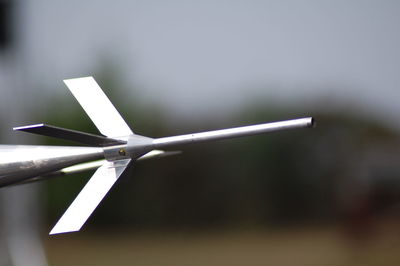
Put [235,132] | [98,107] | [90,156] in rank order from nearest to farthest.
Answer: [235,132], [90,156], [98,107]

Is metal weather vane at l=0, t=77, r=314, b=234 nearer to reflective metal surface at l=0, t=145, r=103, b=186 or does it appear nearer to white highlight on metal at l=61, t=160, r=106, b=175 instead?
reflective metal surface at l=0, t=145, r=103, b=186

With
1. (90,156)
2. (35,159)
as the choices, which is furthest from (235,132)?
(35,159)

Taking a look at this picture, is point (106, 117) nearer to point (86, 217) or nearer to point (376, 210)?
point (86, 217)

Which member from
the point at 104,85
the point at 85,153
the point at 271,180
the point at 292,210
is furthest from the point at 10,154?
the point at 104,85

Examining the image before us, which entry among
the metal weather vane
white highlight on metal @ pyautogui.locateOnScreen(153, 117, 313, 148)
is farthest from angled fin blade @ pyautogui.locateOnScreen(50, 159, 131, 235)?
white highlight on metal @ pyautogui.locateOnScreen(153, 117, 313, 148)

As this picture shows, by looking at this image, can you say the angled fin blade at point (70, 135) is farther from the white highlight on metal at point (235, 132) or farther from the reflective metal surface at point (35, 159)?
the white highlight on metal at point (235, 132)

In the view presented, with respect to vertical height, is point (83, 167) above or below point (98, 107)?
below

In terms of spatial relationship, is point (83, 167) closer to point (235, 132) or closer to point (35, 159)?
point (35, 159)
